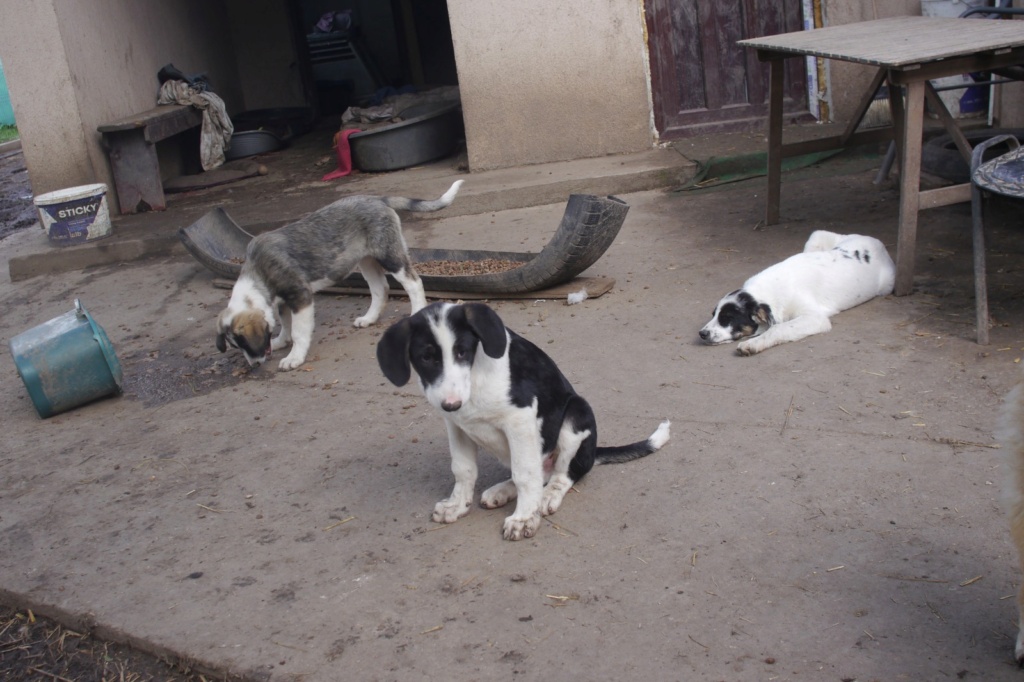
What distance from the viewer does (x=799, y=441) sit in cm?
396

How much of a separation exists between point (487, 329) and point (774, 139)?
4.45 metres

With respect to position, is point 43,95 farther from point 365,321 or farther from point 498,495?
point 498,495

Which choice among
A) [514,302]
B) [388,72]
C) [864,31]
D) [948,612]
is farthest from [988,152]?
[388,72]

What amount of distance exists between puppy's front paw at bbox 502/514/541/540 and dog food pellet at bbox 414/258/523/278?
3308 millimetres

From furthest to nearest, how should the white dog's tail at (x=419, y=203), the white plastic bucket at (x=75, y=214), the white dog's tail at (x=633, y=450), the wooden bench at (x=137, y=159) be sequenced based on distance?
1. the wooden bench at (x=137, y=159)
2. the white plastic bucket at (x=75, y=214)
3. the white dog's tail at (x=419, y=203)
4. the white dog's tail at (x=633, y=450)

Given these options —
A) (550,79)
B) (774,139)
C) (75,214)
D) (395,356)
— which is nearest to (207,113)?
(75,214)

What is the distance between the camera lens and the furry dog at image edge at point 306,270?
18.3 feet

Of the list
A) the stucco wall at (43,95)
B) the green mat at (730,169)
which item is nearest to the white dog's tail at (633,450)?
the green mat at (730,169)

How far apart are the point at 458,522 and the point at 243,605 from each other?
2.79ft

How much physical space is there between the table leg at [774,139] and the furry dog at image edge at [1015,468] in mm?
4589

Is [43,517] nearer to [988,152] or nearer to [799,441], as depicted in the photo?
[799,441]

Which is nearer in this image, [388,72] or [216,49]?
[216,49]

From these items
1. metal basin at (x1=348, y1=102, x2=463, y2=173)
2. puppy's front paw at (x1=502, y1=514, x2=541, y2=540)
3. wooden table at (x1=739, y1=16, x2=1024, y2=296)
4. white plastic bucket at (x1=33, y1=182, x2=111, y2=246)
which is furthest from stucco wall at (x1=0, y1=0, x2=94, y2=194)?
puppy's front paw at (x1=502, y1=514, x2=541, y2=540)

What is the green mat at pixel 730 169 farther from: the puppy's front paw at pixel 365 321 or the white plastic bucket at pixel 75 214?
the white plastic bucket at pixel 75 214
